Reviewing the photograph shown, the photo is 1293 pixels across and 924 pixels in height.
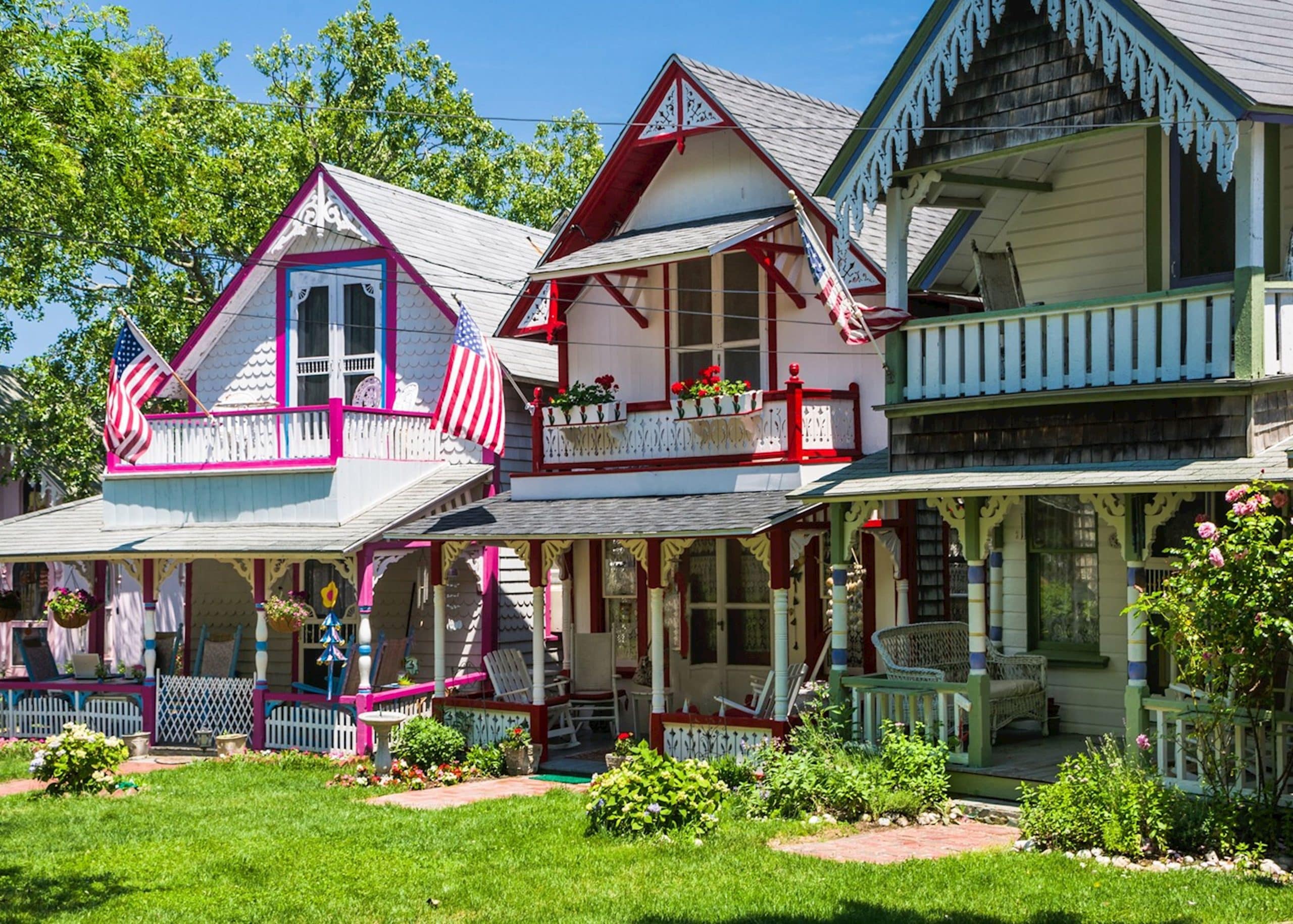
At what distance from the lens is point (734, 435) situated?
18.7 metres

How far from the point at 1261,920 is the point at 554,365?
1627 cm

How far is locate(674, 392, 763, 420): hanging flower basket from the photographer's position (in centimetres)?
1853

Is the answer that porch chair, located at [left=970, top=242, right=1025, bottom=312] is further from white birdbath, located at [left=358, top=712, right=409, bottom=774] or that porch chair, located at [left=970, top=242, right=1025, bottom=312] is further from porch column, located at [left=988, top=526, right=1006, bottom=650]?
white birdbath, located at [left=358, top=712, right=409, bottom=774]

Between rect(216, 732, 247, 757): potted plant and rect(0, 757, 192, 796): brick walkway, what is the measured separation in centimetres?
43

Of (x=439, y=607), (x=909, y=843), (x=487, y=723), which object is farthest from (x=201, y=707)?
(x=909, y=843)

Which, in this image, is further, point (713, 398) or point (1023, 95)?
point (713, 398)

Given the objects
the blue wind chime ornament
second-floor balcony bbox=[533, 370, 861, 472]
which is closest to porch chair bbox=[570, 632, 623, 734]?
second-floor balcony bbox=[533, 370, 861, 472]

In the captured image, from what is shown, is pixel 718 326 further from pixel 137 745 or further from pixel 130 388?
pixel 137 745

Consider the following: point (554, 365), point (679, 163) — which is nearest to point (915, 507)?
point (679, 163)

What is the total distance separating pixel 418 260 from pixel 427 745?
807cm

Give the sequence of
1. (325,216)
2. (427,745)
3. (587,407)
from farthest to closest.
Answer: (325,216) → (587,407) → (427,745)

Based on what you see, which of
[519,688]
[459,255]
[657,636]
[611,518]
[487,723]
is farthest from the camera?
[459,255]

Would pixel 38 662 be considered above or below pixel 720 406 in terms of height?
below

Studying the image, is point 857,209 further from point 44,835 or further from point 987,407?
point 44,835
